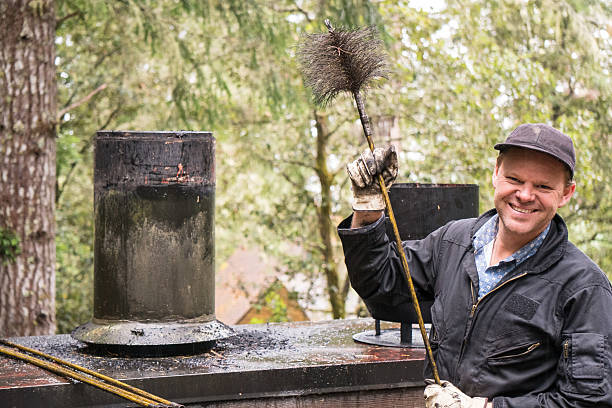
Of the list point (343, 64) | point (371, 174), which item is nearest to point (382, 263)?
point (371, 174)

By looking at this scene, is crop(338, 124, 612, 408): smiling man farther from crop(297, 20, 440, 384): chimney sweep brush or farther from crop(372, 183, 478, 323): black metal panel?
crop(372, 183, 478, 323): black metal panel

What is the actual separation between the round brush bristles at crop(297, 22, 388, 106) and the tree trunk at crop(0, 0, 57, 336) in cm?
487

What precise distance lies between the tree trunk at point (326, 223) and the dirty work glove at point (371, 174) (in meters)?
8.01

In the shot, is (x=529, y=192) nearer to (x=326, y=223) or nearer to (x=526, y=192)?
(x=526, y=192)

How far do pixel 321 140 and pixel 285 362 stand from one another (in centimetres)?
687

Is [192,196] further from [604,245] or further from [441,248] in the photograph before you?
[604,245]

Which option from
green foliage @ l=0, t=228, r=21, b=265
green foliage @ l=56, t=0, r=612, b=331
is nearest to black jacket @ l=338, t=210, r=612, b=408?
green foliage @ l=0, t=228, r=21, b=265

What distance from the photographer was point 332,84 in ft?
10.7

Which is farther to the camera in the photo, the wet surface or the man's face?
the wet surface

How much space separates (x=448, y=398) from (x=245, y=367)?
6.22 feet

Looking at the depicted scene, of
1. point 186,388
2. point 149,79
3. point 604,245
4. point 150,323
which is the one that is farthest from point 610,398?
point 604,245

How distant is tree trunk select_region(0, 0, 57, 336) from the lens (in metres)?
7.36

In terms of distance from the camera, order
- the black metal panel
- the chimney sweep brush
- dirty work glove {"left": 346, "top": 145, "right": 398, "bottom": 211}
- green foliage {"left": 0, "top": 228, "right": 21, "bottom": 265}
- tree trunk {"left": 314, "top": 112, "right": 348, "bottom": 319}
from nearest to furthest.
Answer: dirty work glove {"left": 346, "top": 145, "right": 398, "bottom": 211} < the chimney sweep brush < the black metal panel < green foliage {"left": 0, "top": 228, "right": 21, "bottom": 265} < tree trunk {"left": 314, "top": 112, "right": 348, "bottom": 319}

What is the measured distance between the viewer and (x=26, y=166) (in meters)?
7.41
